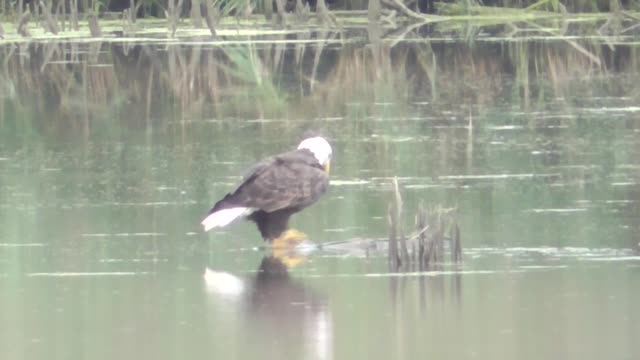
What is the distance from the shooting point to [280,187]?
11195 millimetres

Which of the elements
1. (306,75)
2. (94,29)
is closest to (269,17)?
(94,29)

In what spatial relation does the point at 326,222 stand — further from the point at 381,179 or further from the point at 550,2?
the point at 550,2

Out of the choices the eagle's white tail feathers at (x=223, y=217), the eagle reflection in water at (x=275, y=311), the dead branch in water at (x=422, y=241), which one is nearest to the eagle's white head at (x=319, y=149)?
the eagle's white tail feathers at (x=223, y=217)

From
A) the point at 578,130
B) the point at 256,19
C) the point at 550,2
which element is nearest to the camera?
the point at 578,130

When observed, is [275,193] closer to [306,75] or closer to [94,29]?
[306,75]

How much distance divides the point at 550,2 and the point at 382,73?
971 cm

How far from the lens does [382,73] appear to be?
23.5 m

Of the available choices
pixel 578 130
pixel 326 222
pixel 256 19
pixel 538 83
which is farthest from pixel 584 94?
pixel 256 19

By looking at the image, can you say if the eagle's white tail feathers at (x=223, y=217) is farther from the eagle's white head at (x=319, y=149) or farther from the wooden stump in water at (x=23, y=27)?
the wooden stump in water at (x=23, y=27)

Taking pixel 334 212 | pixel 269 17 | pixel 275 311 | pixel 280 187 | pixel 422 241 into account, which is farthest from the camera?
pixel 269 17

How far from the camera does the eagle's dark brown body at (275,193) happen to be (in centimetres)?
1120

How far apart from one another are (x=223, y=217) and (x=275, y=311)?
71.7 inches

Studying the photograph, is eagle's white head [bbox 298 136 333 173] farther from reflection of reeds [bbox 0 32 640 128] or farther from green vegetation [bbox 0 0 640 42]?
green vegetation [bbox 0 0 640 42]

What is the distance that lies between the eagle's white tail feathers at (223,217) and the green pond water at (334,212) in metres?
0.18
